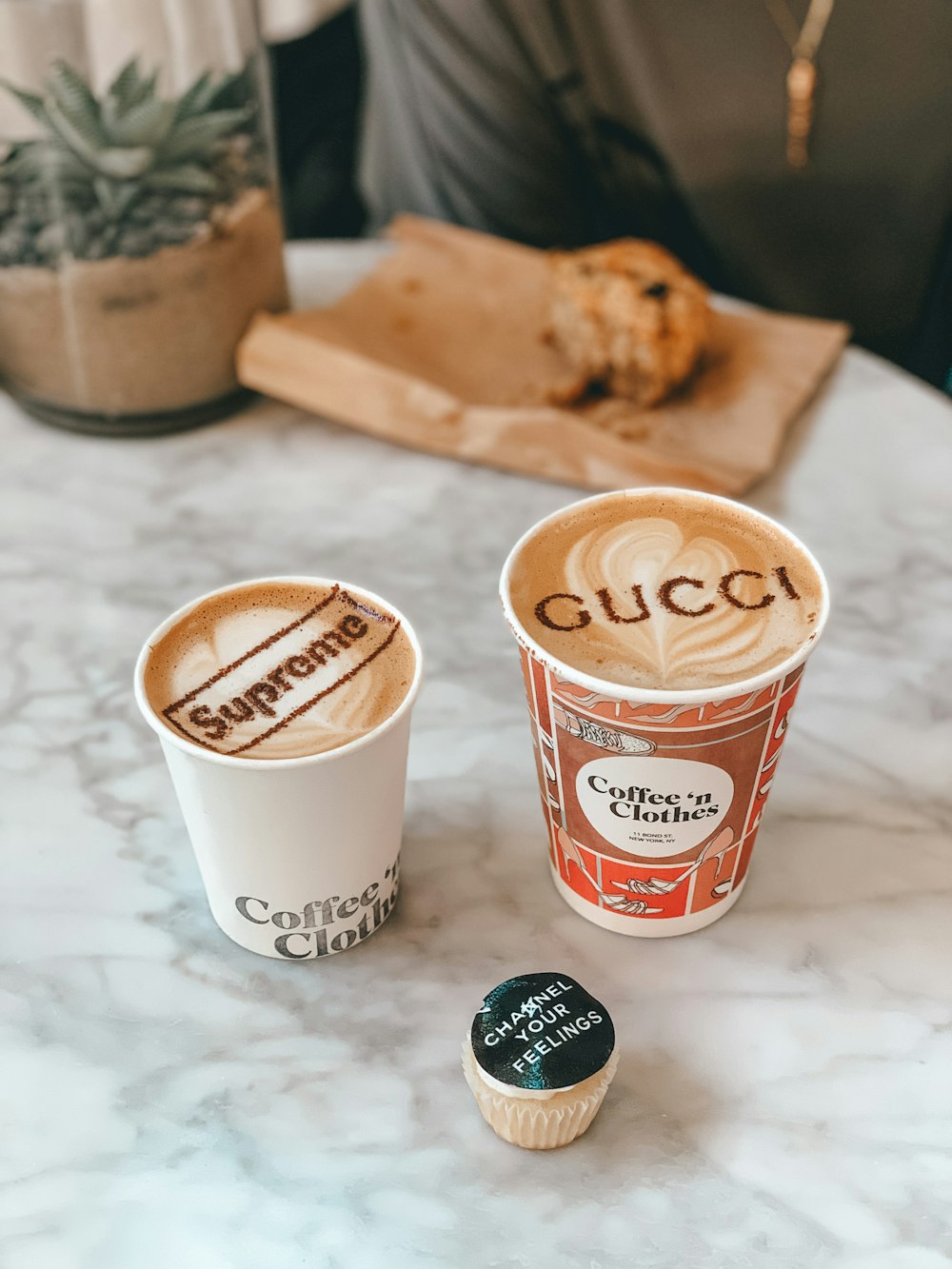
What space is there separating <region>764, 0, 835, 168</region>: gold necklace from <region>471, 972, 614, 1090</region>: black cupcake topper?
1.16 metres

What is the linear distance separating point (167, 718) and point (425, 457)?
1.95ft

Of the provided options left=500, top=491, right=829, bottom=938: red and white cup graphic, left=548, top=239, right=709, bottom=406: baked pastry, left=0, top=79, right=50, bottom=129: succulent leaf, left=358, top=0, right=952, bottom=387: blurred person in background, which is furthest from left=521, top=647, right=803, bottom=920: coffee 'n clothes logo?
left=358, top=0, right=952, bottom=387: blurred person in background

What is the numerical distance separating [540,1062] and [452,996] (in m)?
0.11

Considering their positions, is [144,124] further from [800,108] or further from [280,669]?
[800,108]

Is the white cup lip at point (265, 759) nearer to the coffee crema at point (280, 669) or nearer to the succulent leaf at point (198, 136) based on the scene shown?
the coffee crema at point (280, 669)

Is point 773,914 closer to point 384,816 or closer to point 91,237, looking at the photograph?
point 384,816

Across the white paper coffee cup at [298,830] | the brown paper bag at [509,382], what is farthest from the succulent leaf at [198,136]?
the white paper coffee cup at [298,830]

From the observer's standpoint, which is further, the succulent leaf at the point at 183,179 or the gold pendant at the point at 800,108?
the gold pendant at the point at 800,108

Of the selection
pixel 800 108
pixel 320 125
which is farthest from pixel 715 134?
pixel 320 125

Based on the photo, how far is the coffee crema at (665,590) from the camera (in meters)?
0.65

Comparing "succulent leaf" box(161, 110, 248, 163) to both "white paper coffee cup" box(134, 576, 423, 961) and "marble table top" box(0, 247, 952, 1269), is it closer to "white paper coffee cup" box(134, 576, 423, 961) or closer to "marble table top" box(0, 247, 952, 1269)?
"marble table top" box(0, 247, 952, 1269)

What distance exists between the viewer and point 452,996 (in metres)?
0.70

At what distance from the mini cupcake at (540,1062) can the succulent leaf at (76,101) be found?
2.60 ft

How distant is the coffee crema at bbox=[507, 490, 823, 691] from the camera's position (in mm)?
647
